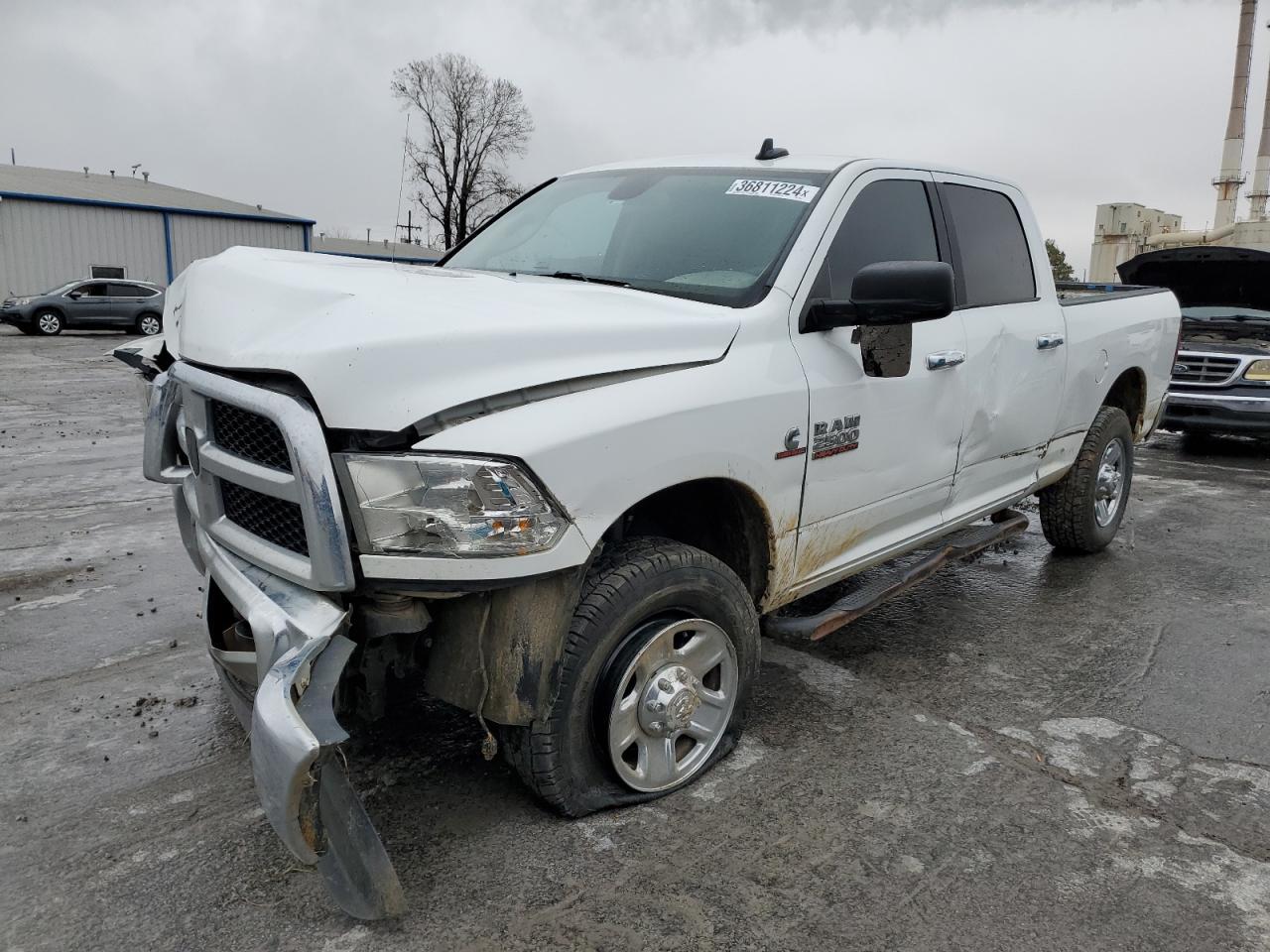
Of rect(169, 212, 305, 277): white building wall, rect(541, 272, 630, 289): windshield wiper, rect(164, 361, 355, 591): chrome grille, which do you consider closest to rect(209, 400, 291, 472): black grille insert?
rect(164, 361, 355, 591): chrome grille

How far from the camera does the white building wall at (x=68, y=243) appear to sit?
3086 centimetres

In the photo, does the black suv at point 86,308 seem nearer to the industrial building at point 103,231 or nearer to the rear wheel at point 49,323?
the rear wheel at point 49,323

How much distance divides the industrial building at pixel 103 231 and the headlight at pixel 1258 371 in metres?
27.3

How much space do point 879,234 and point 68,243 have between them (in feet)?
115

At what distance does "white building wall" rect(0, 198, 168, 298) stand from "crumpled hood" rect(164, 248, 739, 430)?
33.8 m

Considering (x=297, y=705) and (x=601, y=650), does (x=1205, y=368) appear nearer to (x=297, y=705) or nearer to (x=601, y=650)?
(x=601, y=650)

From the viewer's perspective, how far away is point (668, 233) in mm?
3521

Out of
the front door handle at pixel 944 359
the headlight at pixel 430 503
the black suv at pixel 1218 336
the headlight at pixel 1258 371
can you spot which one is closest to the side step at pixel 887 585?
the front door handle at pixel 944 359

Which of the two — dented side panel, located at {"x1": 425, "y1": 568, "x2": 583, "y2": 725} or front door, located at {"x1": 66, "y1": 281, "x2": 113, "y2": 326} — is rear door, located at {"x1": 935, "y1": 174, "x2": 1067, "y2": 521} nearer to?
dented side panel, located at {"x1": 425, "y1": 568, "x2": 583, "y2": 725}

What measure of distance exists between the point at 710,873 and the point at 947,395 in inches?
80.7

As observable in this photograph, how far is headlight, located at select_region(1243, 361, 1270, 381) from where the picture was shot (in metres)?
9.38

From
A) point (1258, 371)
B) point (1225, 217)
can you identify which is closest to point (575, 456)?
point (1258, 371)

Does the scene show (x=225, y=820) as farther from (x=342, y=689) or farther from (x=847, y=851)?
(x=847, y=851)

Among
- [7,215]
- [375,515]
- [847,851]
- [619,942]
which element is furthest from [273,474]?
[7,215]
